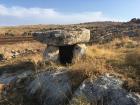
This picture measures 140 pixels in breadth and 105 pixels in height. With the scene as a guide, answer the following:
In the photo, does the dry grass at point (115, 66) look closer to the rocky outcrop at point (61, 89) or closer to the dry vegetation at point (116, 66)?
the dry vegetation at point (116, 66)

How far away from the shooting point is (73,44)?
17.9 metres

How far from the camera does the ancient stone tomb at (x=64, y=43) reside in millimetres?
16984

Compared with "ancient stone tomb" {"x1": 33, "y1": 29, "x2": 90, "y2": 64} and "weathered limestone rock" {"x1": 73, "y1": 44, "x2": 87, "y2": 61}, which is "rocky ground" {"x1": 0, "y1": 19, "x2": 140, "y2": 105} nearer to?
"weathered limestone rock" {"x1": 73, "y1": 44, "x2": 87, "y2": 61}

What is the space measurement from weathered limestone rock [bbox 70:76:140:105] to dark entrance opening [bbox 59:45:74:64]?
440 cm

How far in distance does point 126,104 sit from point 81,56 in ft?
17.6

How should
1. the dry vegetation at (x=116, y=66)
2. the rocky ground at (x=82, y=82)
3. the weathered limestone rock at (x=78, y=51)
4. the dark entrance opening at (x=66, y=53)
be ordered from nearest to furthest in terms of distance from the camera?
the rocky ground at (x=82, y=82), the dry vegetation at (x=116, y=66), the weathered limestone rock at (x=78, y=51), the dark entrance opening at (x=66, y=53)

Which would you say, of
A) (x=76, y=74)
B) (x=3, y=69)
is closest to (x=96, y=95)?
(x=76, y=74)

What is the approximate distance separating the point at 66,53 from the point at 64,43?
1.29 meters

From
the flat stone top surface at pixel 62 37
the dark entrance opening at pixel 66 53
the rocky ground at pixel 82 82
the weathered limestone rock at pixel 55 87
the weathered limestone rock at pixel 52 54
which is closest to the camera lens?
the rocky ground at pixel 82 82

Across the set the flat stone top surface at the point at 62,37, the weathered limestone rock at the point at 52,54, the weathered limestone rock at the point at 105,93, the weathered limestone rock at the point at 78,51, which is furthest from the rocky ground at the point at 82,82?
the flat stone top surface at the point at 62,37

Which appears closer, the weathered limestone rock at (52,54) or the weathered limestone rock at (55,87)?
the weathered limestone rock at (55,87)

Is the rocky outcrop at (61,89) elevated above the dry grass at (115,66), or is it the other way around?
the dry grass at (115,66)

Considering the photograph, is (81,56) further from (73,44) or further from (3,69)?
(3,69)

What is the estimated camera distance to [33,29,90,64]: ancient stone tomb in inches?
669
